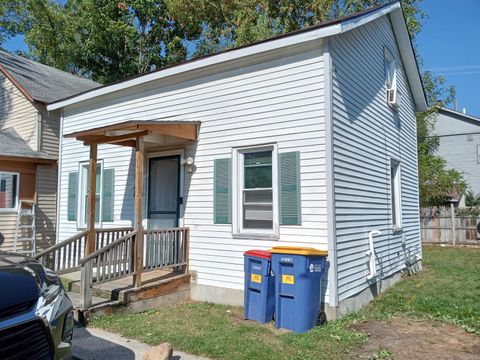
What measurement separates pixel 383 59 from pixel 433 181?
1294 cm

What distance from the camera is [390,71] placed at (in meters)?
9.95

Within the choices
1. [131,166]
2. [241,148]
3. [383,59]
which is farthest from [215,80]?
[383,59]

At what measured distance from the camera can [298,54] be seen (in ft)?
21.5

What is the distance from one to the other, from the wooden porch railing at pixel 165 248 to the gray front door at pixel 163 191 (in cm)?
60

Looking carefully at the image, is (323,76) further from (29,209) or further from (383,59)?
(29,209)

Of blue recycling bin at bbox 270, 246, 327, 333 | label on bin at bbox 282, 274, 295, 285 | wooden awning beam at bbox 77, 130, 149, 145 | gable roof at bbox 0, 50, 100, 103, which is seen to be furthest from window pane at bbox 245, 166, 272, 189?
gable roof at bbox 0, 50, 100, 103

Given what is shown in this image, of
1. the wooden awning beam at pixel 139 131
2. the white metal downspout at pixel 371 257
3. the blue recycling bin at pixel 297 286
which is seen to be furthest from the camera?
the white metal downspout at pixel 371 257

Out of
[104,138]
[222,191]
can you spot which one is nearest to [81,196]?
[104,138]

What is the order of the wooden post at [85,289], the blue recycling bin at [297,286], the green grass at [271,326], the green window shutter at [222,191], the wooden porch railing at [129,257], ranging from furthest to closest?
the green window shutter at [222,191] → the wooden porch railing at [129,257] → the wooden post at [85,289] → the blue recycling bin at [297,286] → the green grass at [271,326]

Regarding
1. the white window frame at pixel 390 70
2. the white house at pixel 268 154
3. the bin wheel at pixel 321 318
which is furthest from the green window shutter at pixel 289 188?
the white window frame at pixel 390 70

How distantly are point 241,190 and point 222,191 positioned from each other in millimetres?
349

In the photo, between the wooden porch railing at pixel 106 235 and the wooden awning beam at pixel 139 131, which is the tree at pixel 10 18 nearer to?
the wooden awning beam at pixel 139 131

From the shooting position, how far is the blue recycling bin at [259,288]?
5.84 m

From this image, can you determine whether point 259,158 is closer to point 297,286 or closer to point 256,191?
point 256,191
